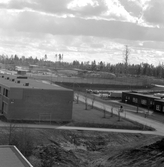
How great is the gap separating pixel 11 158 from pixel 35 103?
19942 mm

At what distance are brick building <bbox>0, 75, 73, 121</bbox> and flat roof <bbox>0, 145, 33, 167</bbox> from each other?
1681 cm

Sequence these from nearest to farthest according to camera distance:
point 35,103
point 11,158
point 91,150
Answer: point 11,158 → point 91,150 → point 35,103

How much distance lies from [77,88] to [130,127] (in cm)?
4770

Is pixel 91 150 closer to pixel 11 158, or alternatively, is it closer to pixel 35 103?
pixel 35 103

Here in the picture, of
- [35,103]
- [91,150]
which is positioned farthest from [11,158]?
[35,103]

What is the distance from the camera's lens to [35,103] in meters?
40.6

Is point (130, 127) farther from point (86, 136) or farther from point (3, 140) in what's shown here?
point (3, 140)

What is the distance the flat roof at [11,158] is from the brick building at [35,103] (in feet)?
55.1

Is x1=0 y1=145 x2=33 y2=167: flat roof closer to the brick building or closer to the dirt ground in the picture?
the dirt ground

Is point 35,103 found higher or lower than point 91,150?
higher

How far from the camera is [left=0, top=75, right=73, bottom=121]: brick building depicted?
130 feet

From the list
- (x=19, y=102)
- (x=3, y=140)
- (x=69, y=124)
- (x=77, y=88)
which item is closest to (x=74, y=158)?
(x=3, y=140)

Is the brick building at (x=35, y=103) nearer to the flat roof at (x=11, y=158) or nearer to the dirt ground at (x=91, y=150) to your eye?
the dirt ground at (x=91, y=150)

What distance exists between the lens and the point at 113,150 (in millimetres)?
33406
